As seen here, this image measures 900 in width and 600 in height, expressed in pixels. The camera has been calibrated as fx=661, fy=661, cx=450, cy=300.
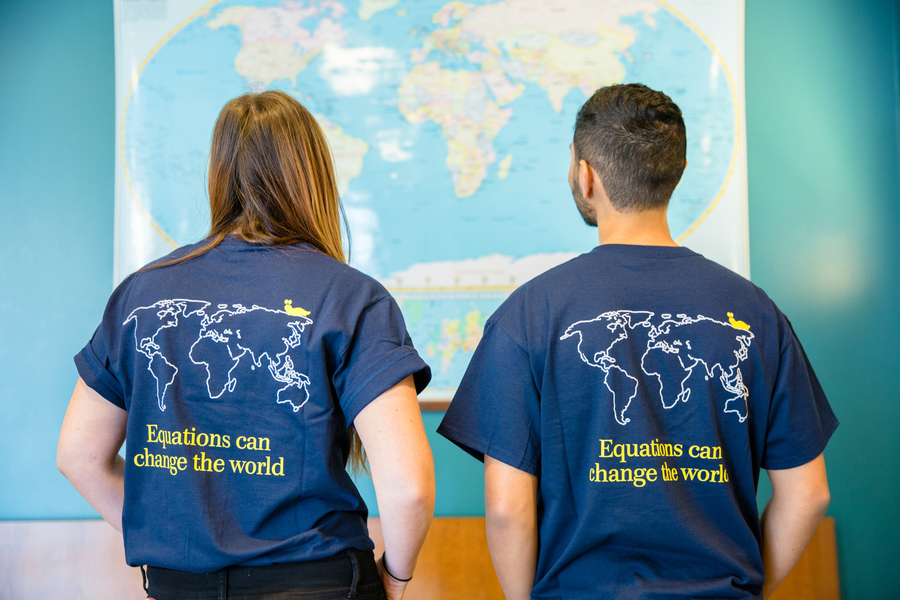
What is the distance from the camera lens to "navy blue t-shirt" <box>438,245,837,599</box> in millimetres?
1055

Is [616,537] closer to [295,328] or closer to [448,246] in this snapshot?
[295,328]

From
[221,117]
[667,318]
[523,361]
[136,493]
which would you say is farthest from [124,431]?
[667,318]

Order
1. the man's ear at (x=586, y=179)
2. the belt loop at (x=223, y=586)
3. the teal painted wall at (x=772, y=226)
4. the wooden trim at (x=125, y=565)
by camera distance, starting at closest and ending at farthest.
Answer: the belt loop at (x=223, y=586), the man's ear at (x=586, y=179), the wooden trim at (x=125, y=565), the teal painted wall at (x=772, y=226)

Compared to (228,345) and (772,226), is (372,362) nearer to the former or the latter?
(228,345)

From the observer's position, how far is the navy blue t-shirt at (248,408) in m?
1.03

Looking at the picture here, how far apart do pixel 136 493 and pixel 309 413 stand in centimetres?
32

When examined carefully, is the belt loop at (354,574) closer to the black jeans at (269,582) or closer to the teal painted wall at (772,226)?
the black jeans at (269,582)

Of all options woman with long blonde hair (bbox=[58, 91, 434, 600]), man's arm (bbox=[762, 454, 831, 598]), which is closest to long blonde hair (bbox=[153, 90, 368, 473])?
woman with long blonde hair (bbox=[58, 91, 434, 600])

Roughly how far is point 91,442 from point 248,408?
39 centimetres

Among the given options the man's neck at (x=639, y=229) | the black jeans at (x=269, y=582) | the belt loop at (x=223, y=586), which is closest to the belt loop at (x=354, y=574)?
the black jeans at (x=269, y=582)

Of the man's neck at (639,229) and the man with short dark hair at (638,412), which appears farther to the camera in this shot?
the man's neck at (639,229)

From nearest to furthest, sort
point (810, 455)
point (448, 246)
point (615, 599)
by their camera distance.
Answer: point (615, 599), point (810, 455), point (448, 246)

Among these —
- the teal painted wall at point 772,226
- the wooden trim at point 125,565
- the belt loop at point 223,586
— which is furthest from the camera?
the teal painted wall at point 772,226

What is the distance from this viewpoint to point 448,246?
217 centimetres
